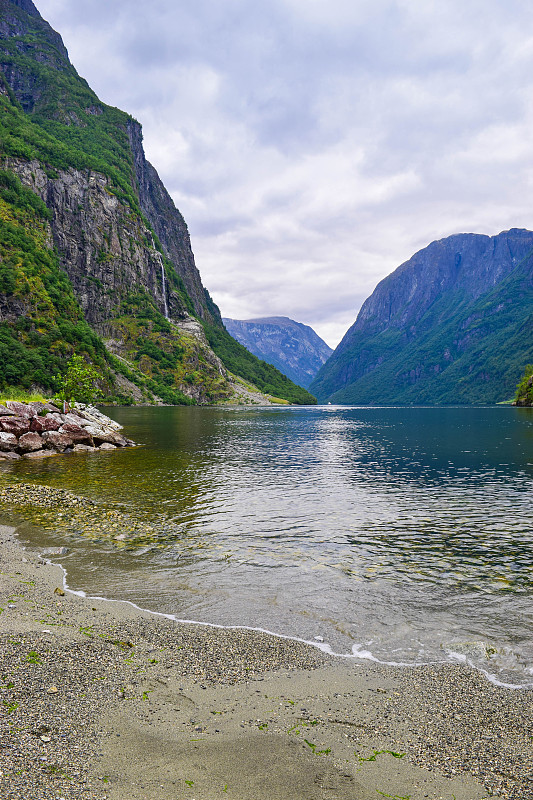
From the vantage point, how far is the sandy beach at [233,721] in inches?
308

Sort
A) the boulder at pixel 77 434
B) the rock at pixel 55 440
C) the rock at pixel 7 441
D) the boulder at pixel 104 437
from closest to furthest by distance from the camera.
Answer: the rock at pixel 7 441
the rock at pixel 55 440
the boulder at pixel 77 434
the boulder at pixel 104 437

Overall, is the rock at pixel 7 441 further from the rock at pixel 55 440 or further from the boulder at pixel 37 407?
the boulder at pixel 37 407

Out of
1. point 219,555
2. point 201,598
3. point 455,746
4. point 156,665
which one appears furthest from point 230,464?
point 455,746

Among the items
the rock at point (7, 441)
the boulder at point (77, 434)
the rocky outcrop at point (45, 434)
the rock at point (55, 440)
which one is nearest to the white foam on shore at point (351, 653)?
the rock at point (7, 441)

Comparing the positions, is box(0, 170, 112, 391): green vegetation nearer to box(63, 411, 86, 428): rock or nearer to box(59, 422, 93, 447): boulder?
box(63, 411, 86, 428): rock

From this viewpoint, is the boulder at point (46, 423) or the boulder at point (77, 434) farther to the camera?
the boulder at point (77, 434)

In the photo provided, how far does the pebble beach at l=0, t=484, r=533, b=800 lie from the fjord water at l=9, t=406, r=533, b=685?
1686mm

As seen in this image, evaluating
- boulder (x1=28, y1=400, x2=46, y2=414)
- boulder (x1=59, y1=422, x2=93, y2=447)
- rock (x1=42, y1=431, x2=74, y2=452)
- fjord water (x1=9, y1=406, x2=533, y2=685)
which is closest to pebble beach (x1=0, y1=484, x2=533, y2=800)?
fjord water (x1=9, y1=406, x2=533, y2=685)

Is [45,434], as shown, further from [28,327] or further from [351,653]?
[28,327]

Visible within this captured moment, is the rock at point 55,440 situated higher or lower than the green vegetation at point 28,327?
lower

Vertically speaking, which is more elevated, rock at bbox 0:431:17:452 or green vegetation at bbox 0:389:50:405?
green vegetation at bbox 0:389:50:405

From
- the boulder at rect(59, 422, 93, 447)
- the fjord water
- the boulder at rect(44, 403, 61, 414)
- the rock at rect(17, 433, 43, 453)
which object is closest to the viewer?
the fjord water

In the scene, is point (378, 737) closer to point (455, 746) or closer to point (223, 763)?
point (455, 746)

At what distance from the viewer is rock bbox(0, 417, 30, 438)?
5653 cm
